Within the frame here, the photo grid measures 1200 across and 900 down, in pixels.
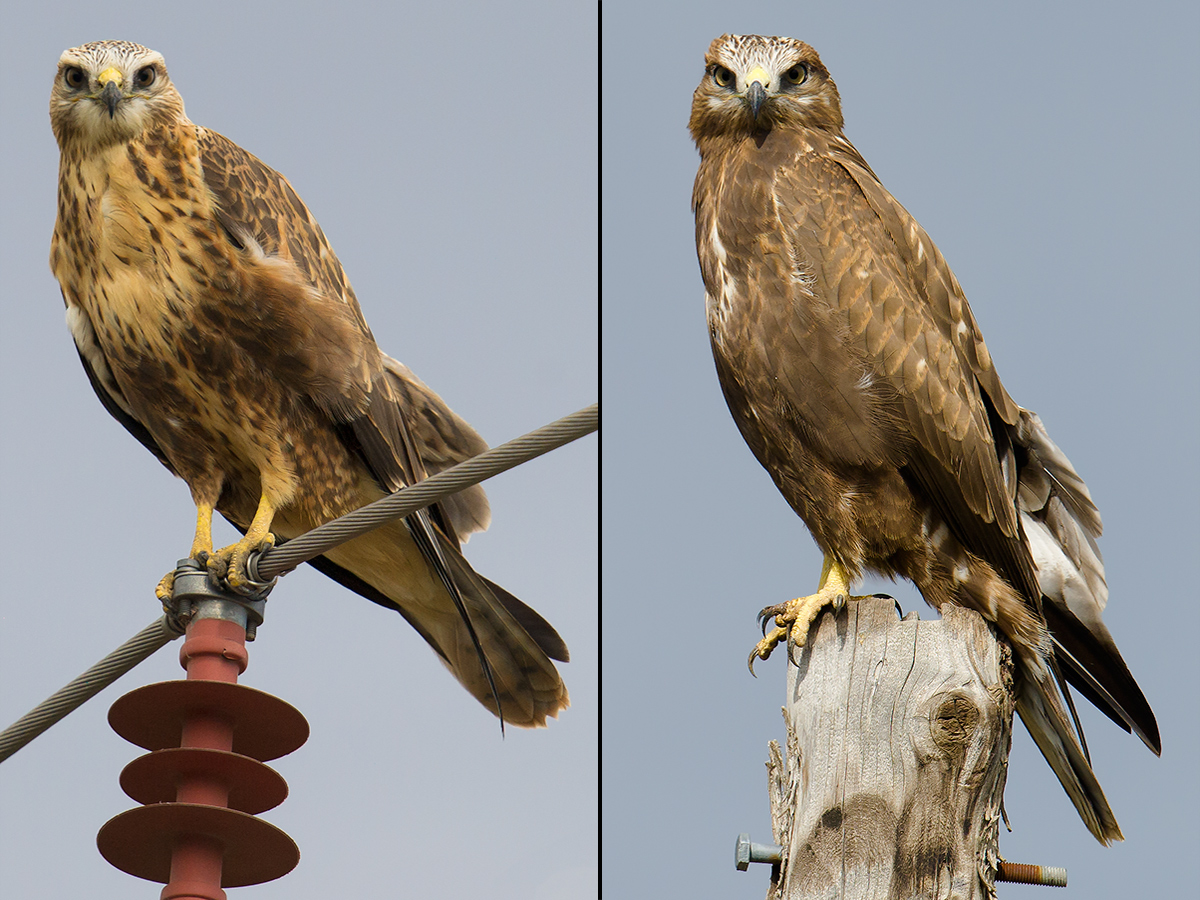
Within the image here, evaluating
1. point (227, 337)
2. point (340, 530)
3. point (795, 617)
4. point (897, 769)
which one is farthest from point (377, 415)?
point (897, 769)

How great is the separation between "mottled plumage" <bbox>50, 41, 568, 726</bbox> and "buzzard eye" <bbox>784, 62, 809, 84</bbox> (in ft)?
5.93

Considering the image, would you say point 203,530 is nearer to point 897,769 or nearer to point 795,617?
point 795,617

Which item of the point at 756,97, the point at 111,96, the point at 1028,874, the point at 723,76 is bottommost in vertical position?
the point at 1028,874

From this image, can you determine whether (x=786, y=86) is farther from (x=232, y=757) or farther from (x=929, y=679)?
(x=232, y=757)

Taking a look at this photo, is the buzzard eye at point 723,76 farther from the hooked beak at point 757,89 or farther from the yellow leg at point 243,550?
the yellow leg at point 243,550

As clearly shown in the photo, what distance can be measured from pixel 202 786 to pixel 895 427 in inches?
84.9

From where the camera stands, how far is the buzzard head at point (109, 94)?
4785 millimetres

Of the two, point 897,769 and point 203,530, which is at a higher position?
point 203,530

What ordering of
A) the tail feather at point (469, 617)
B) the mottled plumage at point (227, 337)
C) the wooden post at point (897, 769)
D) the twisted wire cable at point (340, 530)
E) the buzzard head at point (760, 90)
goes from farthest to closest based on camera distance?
the tail feather at point (469, 617)
the mottled plumage at point (227, 337)
the buzzard head at point (760, 90)
the twisted wire cable at point (340, 530)
the wooden post at point (897, 769)

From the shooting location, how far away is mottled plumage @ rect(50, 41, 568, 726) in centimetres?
Answer: 468

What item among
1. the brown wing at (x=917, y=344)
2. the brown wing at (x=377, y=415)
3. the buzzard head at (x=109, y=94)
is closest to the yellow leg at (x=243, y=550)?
the brown wing at (x=377, y=415)

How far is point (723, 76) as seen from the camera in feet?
14.5

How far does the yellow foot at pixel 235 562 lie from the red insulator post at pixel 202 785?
A: 1.30 feet

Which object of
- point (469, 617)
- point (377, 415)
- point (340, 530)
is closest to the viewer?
point (340, 530)
